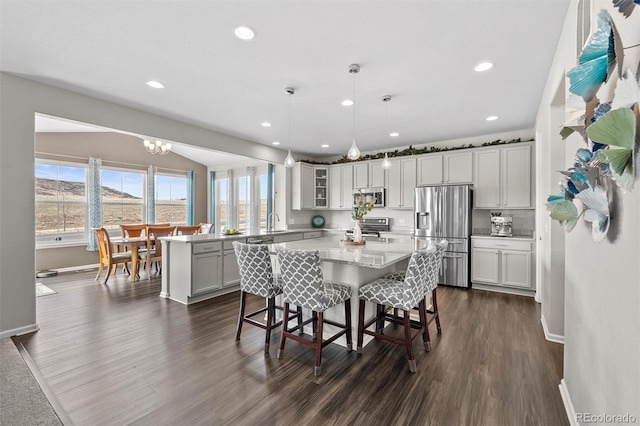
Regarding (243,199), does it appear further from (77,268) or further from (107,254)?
(77,268)

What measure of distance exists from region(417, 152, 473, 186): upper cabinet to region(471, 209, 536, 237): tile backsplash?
27.7 inches

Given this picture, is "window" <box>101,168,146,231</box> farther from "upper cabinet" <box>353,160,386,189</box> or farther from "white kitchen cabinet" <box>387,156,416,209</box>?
"white kitchen cabinet" <box>387,156,416,209</box>

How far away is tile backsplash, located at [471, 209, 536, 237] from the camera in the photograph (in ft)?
15.6

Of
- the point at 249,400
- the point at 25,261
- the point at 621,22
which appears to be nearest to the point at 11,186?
the point at 25,261

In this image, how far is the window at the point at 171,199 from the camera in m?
7.65

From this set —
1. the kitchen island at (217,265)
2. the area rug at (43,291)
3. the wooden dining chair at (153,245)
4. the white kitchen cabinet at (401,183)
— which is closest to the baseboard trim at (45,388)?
the kitchen island at (217,265)

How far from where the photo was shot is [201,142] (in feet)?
15.5

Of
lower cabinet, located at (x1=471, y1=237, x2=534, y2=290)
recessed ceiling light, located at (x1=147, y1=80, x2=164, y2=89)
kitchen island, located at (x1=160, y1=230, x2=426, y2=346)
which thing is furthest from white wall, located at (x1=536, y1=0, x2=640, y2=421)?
recessed ceiling light, located at (x1=147, y1=80, x2=164, y2=89)

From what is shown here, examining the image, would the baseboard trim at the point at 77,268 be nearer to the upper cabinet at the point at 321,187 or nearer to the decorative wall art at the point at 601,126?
the upper cabinet at the point at 321,187

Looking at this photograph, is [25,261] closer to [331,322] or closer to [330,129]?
[331,322]

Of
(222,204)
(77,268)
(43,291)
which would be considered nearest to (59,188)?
(77,268)

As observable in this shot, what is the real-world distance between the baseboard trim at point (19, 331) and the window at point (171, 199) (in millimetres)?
4779

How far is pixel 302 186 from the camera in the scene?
6.50 meters

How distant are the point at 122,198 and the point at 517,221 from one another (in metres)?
8.53
